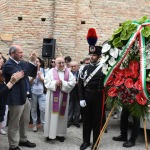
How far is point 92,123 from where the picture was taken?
5742 mm

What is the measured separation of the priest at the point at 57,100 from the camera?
19.7 ft

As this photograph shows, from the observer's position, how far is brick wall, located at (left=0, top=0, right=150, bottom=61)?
9.33 metres

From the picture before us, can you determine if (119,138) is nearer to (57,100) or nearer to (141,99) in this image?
(57,100)

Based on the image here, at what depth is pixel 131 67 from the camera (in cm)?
436

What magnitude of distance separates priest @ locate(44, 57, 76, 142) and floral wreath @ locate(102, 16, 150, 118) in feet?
5.35

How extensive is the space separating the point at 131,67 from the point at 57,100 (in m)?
2.16

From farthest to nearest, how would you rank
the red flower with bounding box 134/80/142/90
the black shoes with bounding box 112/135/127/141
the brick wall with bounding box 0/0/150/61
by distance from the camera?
the brick wall with bounding box 0/0/150/61
the black shoes with bounding box 112/135/127/141
the red flower with bounding box 134/80/142/90

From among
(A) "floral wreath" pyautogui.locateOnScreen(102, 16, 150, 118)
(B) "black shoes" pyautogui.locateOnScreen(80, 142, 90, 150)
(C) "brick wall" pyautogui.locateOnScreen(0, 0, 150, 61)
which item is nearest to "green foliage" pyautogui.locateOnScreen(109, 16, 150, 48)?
(A) "floral wreath" pyautogui.locateOnScreen(102, 16, 150, 118)

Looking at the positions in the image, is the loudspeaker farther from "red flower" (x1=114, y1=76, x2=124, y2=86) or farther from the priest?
"red flower" (x1=114, y1=76, x2=124, y2=86)

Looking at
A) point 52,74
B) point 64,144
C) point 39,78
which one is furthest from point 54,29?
point 64,144

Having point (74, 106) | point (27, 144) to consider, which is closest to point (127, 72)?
point (27, 144)

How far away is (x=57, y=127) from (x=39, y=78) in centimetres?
130

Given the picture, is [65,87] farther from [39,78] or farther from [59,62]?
[39,78]

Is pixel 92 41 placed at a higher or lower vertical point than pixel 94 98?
higher
